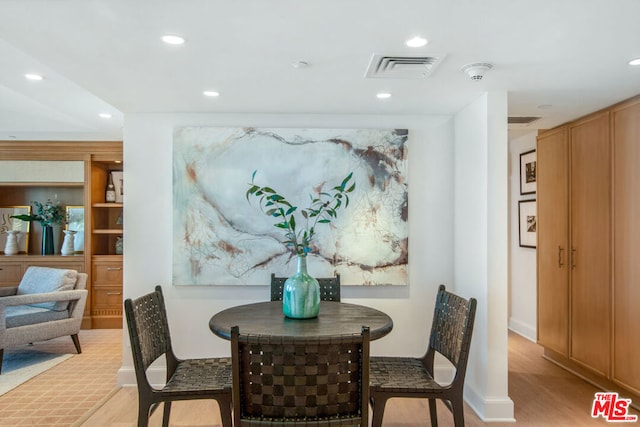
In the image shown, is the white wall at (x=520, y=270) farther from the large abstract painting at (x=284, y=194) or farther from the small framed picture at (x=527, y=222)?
the large abstract painting at (x=284, y=194)

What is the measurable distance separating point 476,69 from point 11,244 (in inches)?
235

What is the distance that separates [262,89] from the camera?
2982 millimetres

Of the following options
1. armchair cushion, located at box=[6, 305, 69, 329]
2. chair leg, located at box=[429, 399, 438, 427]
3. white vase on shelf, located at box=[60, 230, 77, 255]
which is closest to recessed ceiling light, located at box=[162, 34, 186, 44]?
chair leg, located at box=[429, 399, 438, 427]

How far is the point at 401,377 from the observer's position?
2.44 metres

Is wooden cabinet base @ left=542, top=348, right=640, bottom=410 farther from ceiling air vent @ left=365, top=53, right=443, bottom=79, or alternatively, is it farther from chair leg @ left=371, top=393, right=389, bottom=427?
ceiling air vent @ left=365, top=53, right=443, bottom=79

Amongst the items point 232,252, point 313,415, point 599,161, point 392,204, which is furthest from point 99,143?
point 599,161

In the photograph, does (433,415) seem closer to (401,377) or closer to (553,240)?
(401,377)

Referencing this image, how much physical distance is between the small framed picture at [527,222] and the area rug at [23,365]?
17.0ft

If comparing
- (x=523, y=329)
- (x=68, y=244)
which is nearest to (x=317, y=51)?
(x=523, y=329)

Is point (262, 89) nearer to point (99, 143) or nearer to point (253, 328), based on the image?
point (253, 328)

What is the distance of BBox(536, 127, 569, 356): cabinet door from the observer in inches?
157

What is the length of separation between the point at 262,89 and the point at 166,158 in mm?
1181

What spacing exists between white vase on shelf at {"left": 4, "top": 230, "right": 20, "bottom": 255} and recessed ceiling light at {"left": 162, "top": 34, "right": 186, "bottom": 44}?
193 inches

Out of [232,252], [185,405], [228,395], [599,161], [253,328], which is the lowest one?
[185,405]
